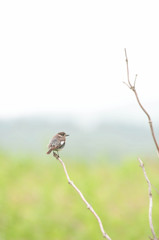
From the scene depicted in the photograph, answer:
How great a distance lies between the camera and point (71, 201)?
28.6 ft

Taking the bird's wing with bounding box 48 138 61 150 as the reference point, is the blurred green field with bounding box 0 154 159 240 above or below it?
below

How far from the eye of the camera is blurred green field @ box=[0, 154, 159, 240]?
8047 mm

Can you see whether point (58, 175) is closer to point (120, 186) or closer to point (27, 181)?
point (27, 181)

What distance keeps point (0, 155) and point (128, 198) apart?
2.99m

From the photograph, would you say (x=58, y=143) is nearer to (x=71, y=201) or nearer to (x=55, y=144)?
(x=55, y=144)

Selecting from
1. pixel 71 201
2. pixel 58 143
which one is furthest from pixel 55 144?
pixel 71 201

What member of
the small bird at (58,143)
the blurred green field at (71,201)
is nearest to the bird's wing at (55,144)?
the small bird at (58,143)

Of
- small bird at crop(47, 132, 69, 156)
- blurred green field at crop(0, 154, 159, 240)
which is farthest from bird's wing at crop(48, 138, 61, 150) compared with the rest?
blurred green field at crop(0, 154, 159, 240)

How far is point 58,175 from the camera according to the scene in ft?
30.9

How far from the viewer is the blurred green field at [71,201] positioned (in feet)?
26.4

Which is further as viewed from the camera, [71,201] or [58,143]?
[71,201]

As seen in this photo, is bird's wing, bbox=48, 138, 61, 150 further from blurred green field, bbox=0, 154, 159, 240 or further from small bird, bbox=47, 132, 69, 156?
blurred green field, bbox=0, 154, 159, 240

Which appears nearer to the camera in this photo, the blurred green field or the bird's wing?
the bird's wing

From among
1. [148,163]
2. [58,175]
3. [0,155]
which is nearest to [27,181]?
[58,175]
